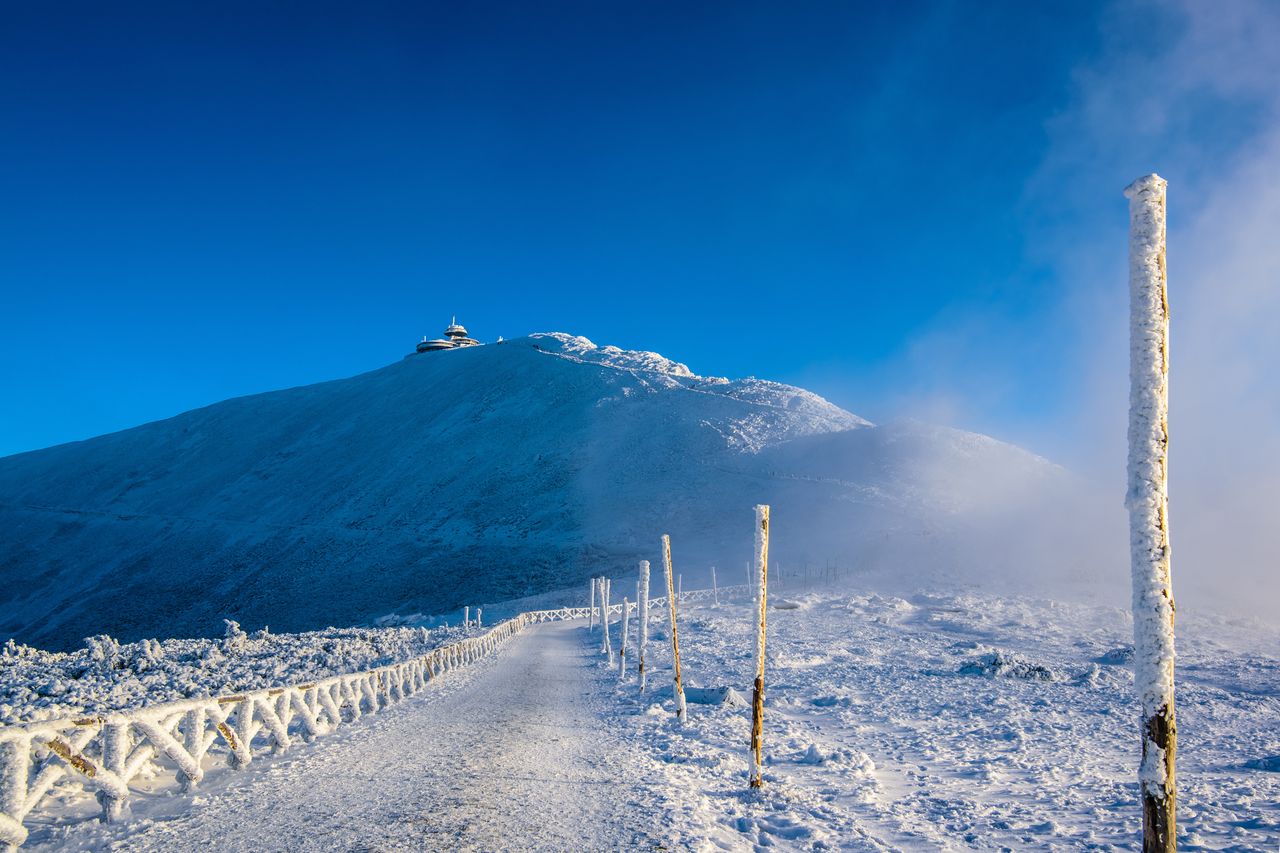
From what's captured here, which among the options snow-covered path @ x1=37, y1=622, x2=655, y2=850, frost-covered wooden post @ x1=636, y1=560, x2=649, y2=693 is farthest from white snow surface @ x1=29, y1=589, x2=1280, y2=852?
frost-covered wooden post @ x1=636, y1=560, x2=649, y2=693

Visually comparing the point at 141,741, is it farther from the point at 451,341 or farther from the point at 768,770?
the point at 451,341

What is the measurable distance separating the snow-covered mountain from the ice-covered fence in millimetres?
53050

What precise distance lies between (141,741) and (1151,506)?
1135 centimetres

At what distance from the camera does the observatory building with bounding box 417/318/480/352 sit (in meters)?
155

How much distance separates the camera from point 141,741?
8.85 meters

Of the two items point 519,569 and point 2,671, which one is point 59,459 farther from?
point 2,671

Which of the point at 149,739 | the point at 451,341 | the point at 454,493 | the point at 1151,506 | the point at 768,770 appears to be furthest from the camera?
the point at 451,341

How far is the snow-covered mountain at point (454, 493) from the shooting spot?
7244 cm

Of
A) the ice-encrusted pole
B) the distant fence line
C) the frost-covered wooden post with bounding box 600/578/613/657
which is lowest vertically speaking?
the frost-covered wooden post with bounding box 600/578/613/657

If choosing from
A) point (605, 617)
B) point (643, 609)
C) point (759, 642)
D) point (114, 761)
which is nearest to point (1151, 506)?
point (759, 642)

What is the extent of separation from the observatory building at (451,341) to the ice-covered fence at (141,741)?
479 feet

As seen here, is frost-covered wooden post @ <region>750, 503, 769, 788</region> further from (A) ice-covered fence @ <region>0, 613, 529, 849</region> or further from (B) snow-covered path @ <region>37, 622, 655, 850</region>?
(A) ice-covered fence @ <region>0, 613, 529, 849</region>

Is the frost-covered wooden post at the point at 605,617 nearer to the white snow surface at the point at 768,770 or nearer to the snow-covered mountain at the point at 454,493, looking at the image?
the white snow surface at the point at 768,770

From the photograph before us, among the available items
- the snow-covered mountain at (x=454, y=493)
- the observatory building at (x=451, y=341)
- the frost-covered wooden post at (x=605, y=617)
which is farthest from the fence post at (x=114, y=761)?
the observatory building at (x=451, y=341)
